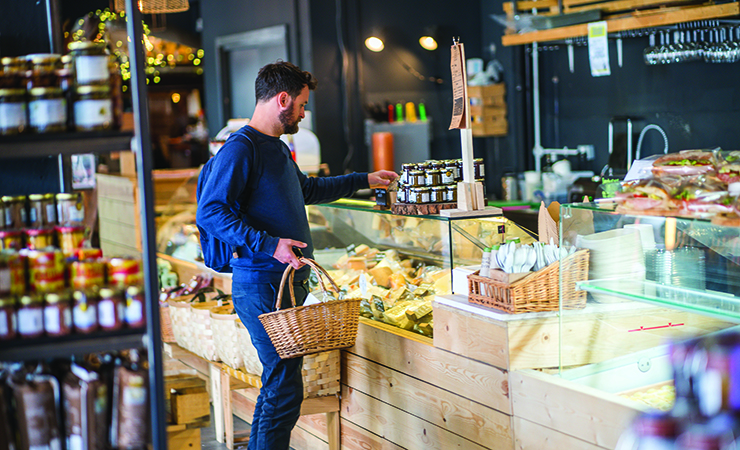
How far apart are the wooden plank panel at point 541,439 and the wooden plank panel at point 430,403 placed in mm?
44

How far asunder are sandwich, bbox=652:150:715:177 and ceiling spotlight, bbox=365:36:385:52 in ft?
16.8

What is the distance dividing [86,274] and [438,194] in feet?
5.54

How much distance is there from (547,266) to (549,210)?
34cm

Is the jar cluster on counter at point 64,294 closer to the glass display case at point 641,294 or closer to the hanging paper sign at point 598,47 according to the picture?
the glass display case at point 641,294

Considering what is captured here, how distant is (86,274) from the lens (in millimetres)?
1811

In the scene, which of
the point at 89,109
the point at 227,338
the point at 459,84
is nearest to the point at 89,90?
the point at 89,109

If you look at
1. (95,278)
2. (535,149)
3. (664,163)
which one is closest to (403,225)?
(664,163)

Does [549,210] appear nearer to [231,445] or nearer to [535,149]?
[231,445]

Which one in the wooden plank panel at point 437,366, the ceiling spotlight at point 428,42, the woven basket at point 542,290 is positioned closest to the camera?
the woven basket at point 542,290

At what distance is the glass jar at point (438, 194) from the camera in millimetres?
3160

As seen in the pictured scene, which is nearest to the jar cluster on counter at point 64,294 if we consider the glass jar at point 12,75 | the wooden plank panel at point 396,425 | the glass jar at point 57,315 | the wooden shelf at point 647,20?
the glass jar at point 57,315

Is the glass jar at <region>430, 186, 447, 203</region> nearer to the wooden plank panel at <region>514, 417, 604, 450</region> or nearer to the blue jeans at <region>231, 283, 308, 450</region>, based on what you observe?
the blue jeans at <region>231, 283, 308, 450</region>

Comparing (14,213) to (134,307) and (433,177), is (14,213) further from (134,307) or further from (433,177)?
(433,177)

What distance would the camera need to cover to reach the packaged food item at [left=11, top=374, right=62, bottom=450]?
1.73 metres
